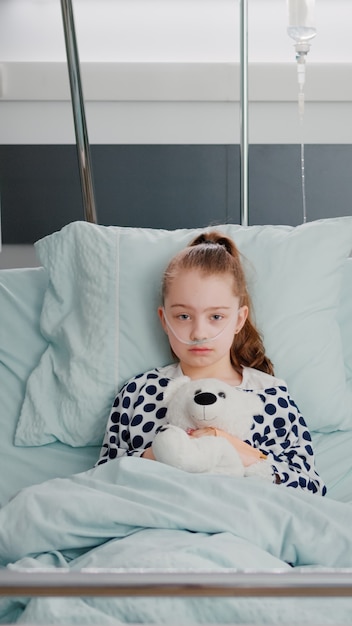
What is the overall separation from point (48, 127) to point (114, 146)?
0.23 m

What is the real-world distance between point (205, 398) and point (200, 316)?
0.61 ft

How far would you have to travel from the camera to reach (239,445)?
64.1 inches

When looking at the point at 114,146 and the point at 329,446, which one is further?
the point at 114,146

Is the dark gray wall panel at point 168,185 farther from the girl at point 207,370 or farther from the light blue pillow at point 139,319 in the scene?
the girl at point 207,370

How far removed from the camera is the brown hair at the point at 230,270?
1.80 m

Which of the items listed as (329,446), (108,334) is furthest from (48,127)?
(329,446)

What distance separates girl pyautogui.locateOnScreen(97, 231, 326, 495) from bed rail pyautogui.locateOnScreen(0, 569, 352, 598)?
0.91 meters

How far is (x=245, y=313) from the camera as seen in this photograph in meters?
1.85

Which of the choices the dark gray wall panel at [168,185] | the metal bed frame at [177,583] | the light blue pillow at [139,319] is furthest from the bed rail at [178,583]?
the dark gray wall panel at [168,185]

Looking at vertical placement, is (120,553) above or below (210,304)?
below

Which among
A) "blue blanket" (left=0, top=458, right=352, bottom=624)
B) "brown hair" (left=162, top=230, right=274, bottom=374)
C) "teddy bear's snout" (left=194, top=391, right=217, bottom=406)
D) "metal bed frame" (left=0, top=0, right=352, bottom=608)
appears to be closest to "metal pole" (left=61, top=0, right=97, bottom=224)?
"brown hair" (left=162, top=230, right=274, bottom=374)

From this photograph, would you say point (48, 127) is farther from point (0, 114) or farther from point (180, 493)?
point (180, 493)

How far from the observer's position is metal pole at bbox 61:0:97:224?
2.46 m

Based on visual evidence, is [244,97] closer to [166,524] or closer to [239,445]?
[239,445]
